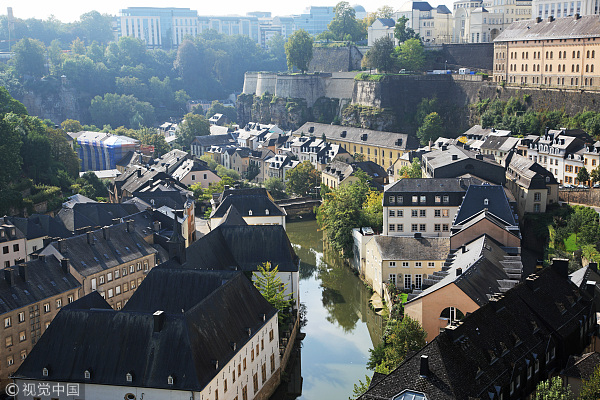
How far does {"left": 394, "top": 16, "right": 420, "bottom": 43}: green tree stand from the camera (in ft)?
282

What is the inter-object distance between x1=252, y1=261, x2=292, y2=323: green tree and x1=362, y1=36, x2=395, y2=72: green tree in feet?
172

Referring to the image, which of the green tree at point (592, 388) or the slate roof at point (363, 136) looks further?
the slate roof at point (363, 136)

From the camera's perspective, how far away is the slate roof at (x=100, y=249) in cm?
3194

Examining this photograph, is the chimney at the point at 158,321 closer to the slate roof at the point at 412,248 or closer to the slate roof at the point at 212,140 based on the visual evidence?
the slate roof at the point at 412,248

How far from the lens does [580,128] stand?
54906 millimetres

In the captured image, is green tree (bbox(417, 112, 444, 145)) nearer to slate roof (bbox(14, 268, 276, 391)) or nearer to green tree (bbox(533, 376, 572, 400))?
slate roof (bbox(14, 268, 276, 391))

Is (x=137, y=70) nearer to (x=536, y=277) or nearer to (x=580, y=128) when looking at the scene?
(x=580, y=128)

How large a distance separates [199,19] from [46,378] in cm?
15048

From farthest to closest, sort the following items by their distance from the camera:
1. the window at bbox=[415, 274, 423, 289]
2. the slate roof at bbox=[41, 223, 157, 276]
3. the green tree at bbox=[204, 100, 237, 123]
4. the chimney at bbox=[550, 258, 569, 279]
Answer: the green tree at bbox=[204, 100, 237, 123], the window at bbox=[415, 274, 423, 289], the slate roof at bbox=[41, 223, 157, 276], the chimney at bbox=[550, 258, 569, 279]

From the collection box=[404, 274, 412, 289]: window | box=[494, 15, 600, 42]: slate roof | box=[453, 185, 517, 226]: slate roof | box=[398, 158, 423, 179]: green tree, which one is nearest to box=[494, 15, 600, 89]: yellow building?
box=[494, 15, 600, 42]: slate roof

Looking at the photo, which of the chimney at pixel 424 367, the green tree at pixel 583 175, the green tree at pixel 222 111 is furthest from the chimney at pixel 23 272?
the green tree at pixel 222 111

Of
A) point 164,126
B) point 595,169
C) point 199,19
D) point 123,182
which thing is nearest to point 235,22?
point 199,19

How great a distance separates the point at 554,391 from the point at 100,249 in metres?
A: 21.6

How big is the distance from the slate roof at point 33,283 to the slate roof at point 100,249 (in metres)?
1.01
